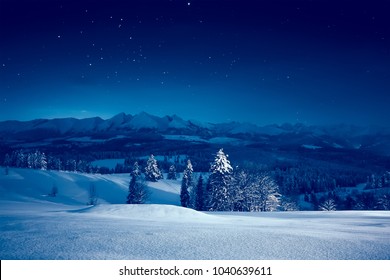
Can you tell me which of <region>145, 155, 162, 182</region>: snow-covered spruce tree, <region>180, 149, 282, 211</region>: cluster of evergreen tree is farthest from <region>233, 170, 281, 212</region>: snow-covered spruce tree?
<region>145, 155, 162, 182</region>: snow-covered spruce tree

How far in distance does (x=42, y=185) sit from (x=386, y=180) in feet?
463

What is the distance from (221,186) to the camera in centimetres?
3825

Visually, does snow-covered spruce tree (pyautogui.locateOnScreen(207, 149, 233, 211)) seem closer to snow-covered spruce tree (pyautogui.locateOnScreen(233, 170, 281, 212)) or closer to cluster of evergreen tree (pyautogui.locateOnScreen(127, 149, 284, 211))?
cluster of evergreen tree (pyautogui.locateOnScreen(127, 149, 284, 211))

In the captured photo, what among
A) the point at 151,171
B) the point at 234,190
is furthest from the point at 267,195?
the point at 151,171

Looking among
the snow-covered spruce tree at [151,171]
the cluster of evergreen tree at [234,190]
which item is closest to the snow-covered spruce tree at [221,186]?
the cluster of evergreen tree at [234,190]

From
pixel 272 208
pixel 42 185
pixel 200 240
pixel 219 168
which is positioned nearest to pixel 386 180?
pixel 272 208

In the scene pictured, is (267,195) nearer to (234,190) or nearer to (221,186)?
(234,190)

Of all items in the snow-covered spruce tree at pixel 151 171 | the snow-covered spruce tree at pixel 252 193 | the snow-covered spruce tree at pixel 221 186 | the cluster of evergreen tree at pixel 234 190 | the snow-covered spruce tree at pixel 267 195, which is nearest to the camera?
the snow-covered spruce tree at pixel 221 186

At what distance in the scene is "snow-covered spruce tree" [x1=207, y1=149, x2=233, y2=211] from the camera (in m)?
37.9

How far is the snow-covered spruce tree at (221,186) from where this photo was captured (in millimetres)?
37938

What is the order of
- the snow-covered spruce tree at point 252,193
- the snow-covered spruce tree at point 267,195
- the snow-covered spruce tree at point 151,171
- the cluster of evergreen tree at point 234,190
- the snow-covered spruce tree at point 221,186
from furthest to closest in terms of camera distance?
the snow-covered spruce tree at point 151,171
the snow-covered spruce tree at point 267,195
the snow-covered spruce tree at point 252,193
the cluster of evergreen tree at point 234,190
the snow-covered spruce tree at point 221,186

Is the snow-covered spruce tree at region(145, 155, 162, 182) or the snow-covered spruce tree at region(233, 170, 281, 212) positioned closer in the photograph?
the snow-covered spruce tree at region(233, 170, 281, 212)

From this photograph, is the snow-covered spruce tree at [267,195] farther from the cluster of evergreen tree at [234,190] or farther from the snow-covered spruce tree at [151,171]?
the snow-covered spruce tree at [151,171]
